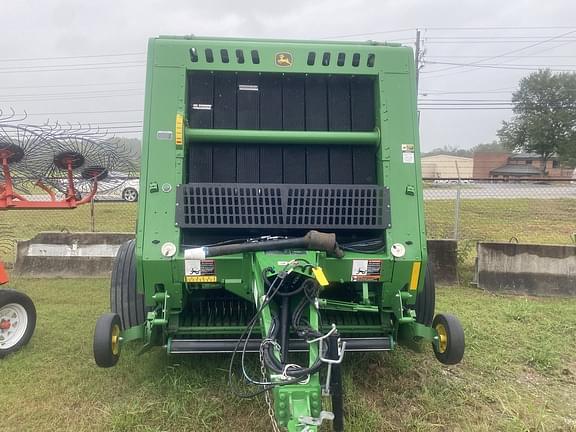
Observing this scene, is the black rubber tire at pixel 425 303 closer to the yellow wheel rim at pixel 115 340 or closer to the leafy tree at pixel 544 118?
the yellow wheel rim at pixel 115 340

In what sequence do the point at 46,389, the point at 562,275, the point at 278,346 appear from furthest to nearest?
the point at 562,275, the point at 46,389, the point at 278,346

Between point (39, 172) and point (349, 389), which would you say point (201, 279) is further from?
point (39, 172)

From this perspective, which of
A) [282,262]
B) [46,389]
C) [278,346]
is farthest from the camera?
[46,389]

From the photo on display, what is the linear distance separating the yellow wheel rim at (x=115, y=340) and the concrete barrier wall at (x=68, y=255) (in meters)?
4.13

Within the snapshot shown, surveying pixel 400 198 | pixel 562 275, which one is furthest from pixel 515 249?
pixel 400 198

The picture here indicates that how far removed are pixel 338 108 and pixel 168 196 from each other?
4.39 feet

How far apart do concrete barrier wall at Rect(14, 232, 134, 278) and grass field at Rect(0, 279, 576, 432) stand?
2.32 m

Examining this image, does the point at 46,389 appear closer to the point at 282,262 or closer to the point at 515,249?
the point at 282,262

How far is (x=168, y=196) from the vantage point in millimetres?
3428

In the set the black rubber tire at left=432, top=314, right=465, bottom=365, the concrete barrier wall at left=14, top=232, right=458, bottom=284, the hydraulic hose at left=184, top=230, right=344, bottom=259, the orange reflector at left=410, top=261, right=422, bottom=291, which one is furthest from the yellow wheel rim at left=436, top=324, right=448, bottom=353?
the concrete barrier wall at left=14, top=232, right=458, bottom=284

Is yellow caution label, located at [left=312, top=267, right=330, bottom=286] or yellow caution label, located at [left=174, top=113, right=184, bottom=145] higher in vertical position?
yellow caution label, located at [left=174, top=113, right=184, bottom=145]

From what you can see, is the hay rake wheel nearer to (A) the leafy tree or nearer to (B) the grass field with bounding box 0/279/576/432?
(B) the grass field with bounding box 0/279/576/432

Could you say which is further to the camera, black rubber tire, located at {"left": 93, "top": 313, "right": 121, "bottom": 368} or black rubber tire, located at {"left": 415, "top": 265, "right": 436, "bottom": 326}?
black rubber tire, located at {"left": 415, "top": 265, "right": 436, "bottom": 326}

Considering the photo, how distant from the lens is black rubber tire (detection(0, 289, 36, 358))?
14.3ft
